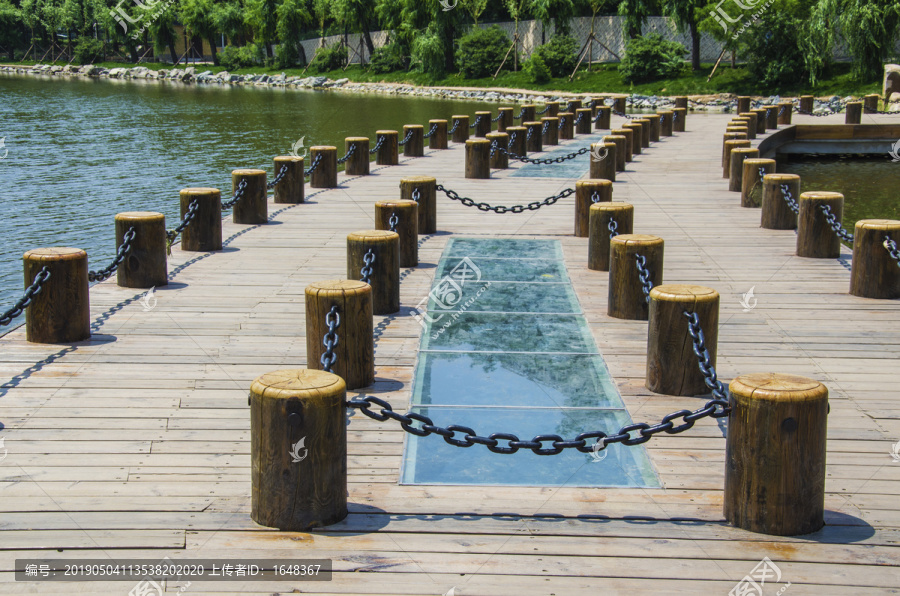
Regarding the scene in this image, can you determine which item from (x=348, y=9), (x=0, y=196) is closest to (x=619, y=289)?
(x=0, y=196)

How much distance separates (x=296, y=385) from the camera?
4148 mm

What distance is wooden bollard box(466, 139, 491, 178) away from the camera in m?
16.9

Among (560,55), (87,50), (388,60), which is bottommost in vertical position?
(560,55)

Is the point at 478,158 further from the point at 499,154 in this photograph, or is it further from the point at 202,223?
the point at 202,223

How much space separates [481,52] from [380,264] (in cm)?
5355

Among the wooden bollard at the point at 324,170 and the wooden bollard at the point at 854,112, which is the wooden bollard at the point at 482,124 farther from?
the wooden bollard at the point at 854,112

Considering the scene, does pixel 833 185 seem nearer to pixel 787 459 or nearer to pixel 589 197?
pixel 589 197

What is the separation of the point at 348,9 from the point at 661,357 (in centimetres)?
6375

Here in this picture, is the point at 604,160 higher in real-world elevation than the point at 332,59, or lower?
lower

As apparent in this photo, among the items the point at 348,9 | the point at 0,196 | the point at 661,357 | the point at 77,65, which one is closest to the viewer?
the point at 661,357

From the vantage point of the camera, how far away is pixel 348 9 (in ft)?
217

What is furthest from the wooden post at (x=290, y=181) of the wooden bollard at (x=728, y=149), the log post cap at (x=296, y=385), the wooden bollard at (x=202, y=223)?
the log post cap at (x=296, y=385)

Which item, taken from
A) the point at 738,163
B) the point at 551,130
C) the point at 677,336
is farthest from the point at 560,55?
the point at 677,336

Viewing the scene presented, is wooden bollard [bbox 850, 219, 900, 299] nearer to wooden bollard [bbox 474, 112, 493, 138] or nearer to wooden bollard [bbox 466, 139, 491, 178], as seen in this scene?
wooden bollard [bbox 466, 139, 491, 178]
